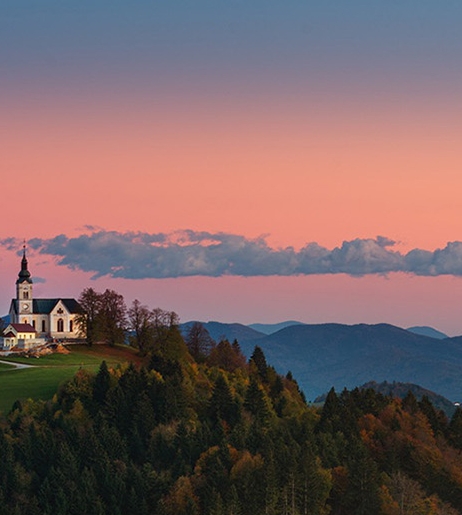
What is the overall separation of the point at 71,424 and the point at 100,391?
31.0ft

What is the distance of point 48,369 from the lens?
15875 cm

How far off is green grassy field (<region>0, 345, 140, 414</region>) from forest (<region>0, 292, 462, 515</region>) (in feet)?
23.4

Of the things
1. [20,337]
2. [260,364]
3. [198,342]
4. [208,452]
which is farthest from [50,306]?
[208,452]

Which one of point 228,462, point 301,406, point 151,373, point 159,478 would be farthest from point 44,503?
point 301,406

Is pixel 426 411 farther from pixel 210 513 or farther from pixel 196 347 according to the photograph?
pixel 210 513

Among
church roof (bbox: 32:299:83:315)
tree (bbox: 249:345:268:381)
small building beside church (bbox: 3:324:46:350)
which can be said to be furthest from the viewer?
church roof (bbox: 32:299:83:315)

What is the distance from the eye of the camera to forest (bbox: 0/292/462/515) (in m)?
114

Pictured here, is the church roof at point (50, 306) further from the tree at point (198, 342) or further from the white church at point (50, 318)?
the tree at point (198, 342)

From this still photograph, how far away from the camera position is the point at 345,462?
129 m

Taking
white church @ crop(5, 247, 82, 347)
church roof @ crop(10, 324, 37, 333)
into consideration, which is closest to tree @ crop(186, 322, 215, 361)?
white church @ crop(5, 247, 82, 347)

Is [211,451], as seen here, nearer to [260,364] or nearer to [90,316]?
[260,364]

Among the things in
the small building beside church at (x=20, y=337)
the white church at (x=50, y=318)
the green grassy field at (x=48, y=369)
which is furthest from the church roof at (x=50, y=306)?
the green grassy field at (x=48, y=369)

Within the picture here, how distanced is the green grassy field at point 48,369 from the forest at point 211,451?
713 cm

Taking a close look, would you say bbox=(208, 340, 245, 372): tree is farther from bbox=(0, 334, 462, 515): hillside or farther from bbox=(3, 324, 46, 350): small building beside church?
bbox=(3, 324, 46, 350): small building beside church
